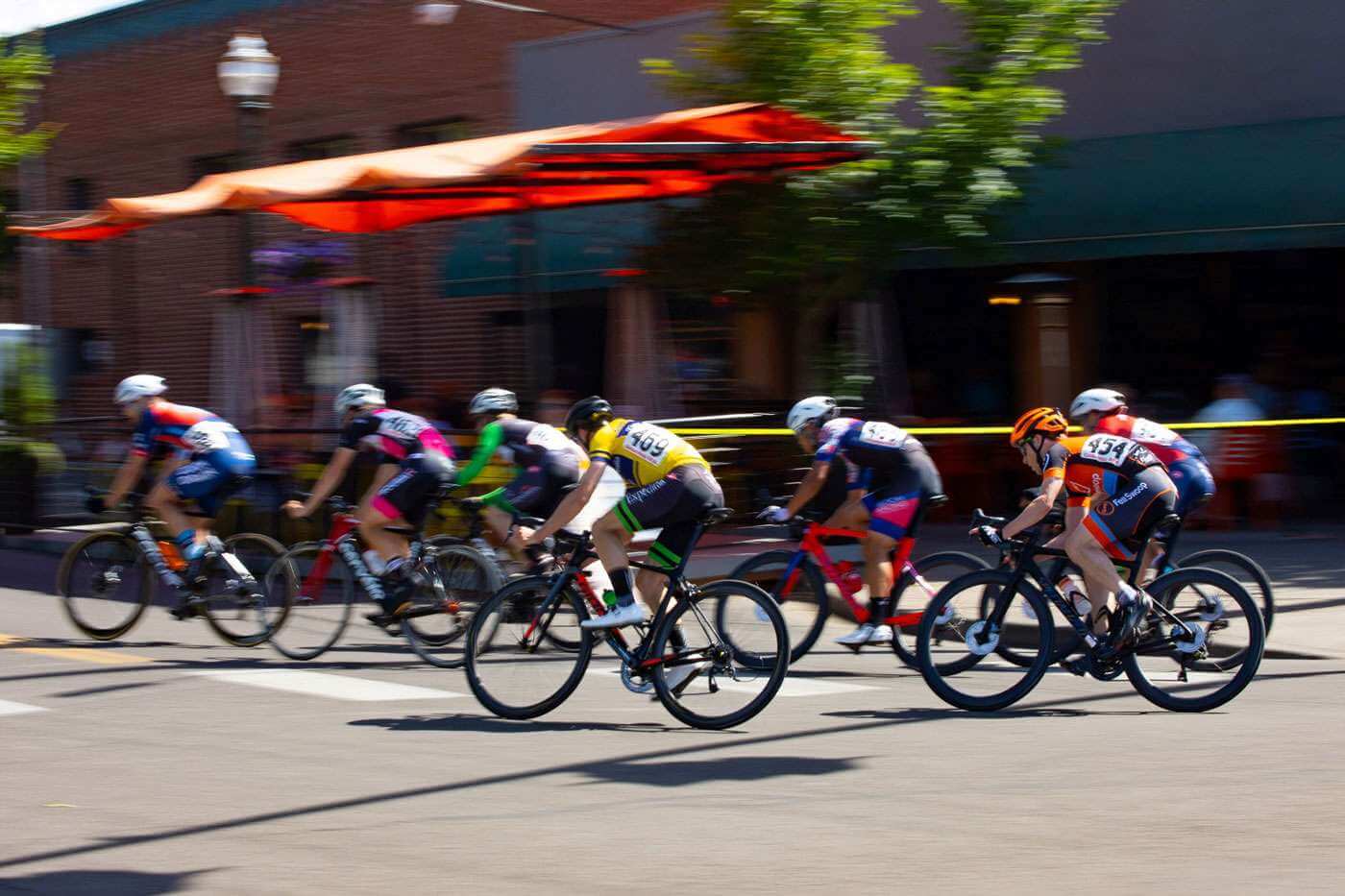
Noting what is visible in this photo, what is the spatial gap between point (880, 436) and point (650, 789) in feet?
13.6

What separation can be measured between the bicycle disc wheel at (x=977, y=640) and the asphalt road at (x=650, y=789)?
0.19m

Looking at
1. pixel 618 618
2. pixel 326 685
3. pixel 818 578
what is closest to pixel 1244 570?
pixel 818 578

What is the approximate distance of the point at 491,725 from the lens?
28.9 feet

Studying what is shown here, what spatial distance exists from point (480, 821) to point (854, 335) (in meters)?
11.8

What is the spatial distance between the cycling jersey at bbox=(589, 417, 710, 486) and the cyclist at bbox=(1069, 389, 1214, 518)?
7.28ft

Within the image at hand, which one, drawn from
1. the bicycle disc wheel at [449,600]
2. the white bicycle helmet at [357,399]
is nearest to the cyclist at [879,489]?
the bicycle disc wheel at [449,600]

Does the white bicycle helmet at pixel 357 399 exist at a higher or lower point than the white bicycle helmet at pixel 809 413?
higher

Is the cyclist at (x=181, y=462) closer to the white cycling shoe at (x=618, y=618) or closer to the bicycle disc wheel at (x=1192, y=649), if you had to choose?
the white cycling shoe at (x=618, y=618)

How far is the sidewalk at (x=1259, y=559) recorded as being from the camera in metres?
11.6

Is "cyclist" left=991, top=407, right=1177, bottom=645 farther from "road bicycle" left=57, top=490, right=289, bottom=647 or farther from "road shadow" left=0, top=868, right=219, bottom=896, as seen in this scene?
"road bicycle" left=57, top=490, right=289, bottom=647

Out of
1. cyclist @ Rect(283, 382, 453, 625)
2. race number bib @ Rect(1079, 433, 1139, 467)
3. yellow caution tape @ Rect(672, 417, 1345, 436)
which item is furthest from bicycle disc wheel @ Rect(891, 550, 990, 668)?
yellow caution tape @ Rect(672, 417, 1345, 436)

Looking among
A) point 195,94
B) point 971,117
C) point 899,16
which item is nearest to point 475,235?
point 899,16

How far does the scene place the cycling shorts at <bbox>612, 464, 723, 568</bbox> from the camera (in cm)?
867

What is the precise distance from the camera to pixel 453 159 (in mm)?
14016
